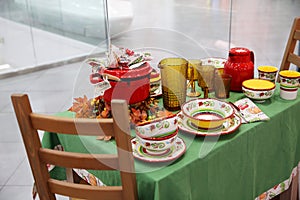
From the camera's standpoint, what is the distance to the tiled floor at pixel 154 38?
8.50ft

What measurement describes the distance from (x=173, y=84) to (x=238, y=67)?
345 mm

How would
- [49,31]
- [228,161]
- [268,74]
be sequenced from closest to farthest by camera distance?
[228,161]
[268,74]
[49,31]

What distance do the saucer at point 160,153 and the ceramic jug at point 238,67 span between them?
544mm

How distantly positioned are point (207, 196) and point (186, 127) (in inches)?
10.0

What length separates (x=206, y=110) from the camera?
1.48 metres

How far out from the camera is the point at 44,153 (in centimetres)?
113

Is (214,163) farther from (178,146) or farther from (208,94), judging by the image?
(208,94)

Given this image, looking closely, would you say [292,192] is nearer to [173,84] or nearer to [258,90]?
[258,90]

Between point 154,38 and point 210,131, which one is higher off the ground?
point 210,131

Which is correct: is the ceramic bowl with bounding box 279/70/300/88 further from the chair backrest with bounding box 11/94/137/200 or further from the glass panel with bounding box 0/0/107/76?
the glass panel with bounding box 0/0/107/76

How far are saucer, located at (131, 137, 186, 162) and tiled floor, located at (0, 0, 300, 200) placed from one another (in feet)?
4.02

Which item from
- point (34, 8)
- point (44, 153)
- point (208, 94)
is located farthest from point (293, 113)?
point (34, 8)

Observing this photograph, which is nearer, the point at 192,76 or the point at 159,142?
the point at 159,142

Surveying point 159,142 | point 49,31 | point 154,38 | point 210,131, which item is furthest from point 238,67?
point 154,38
